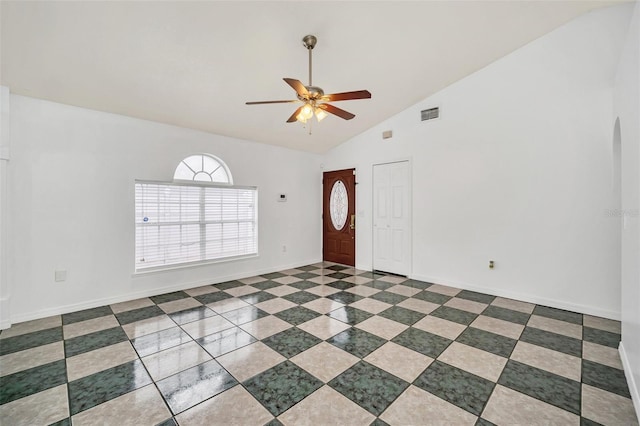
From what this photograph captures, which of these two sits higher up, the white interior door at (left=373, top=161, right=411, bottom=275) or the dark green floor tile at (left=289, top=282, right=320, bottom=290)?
the white interior door at (left=373, top=161, right=411, bottom=275)

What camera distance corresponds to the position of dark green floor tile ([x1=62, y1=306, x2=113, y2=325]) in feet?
10.8

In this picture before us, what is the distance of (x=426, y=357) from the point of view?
247 cm

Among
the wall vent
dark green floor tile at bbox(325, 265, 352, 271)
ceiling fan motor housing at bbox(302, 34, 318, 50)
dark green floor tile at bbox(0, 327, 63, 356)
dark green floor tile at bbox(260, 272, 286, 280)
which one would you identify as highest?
ceiling fan motor housing at bbox(302, 34, 318, 50)

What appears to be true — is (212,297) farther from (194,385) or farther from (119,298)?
(194,385)

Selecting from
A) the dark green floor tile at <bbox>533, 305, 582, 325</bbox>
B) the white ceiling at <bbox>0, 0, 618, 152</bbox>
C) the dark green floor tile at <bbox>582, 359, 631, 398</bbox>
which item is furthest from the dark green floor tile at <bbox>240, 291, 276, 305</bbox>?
the dark green floor tile at <bbox>533, 305, 582, 325</bbox>

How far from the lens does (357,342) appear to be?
2746mm

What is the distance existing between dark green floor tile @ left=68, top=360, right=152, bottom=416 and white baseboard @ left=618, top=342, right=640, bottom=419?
3.37 meters

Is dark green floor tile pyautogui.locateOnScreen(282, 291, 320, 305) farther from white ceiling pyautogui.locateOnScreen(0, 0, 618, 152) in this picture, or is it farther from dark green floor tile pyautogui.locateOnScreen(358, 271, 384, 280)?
white ceiling pyautogui.locateOnScreen(0, 0, 618, 152)

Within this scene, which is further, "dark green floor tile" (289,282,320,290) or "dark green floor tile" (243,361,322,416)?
"dark green floor tile" (289,282,320,290)

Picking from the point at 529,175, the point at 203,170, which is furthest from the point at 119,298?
the point at 529,175

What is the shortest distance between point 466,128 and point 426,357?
3.48 metres

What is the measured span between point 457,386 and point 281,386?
131 cm

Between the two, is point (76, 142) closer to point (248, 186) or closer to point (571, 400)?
point (248, 186)

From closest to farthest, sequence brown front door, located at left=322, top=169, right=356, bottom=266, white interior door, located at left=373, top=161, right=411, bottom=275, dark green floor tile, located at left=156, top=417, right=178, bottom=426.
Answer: dark green floor tile, located at left=156, top=417, right=178, bottom=426 → white interior door, located at left=373, top=161, right=411, bottom=275 → brown front door, located at left=322, top=169, right=356, bottom=266
